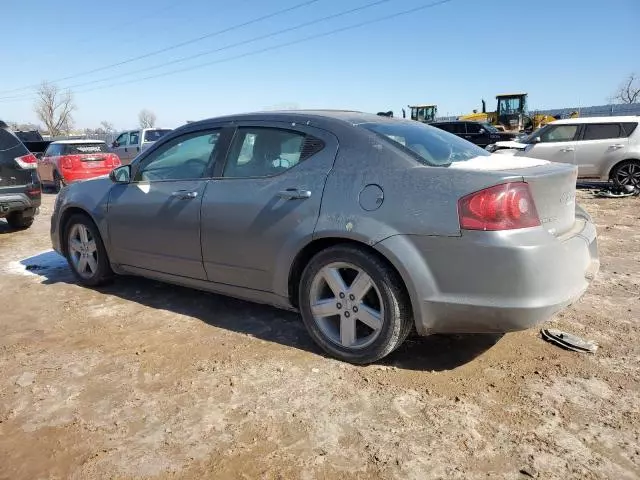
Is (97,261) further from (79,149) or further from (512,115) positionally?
(512,115)

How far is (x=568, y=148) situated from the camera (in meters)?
11.3

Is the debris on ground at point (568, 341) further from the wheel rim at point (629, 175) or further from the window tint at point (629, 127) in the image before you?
the window tint at point (629, 127)

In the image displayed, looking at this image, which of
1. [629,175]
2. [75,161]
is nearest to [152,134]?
[75,161]

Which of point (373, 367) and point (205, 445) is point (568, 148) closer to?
point (373, 367)

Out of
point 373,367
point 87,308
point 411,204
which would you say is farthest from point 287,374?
point 87,308

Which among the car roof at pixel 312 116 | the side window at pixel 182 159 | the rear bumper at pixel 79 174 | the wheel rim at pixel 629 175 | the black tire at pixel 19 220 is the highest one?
the car roof at pixel 312 116

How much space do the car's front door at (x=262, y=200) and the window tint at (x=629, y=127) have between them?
10.1 metres

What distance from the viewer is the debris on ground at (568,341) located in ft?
10.8

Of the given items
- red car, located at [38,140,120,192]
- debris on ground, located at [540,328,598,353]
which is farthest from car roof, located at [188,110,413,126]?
red car, located at [38,140,120,192]

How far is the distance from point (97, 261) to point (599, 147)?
10.6m

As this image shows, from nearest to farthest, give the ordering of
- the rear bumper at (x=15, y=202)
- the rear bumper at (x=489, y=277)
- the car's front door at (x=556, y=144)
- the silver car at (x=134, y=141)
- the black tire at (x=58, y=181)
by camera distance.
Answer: the rear bumper at (x=489, y=277) < the rear bumper at (x=15, y=202) < the car's front door at (x=556, y=144) < the black tire at (x=58, y=181) < the silver car at (x=134, y=141)

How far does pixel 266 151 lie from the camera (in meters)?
3.60

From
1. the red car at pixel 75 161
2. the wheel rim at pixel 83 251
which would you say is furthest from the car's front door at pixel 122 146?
the wheel rim at pixel 83 251

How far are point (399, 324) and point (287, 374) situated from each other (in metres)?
0.75
